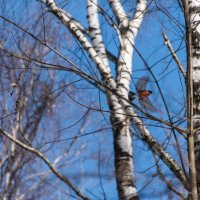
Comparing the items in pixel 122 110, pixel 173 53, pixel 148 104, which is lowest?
pixel 148 104

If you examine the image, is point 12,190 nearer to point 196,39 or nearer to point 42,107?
point 42,107

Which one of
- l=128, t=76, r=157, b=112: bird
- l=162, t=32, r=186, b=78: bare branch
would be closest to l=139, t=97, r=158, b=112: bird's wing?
l=128, t=76, r=157, b=112: bird

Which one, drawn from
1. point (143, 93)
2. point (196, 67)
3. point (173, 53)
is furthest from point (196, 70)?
point (143, 93)

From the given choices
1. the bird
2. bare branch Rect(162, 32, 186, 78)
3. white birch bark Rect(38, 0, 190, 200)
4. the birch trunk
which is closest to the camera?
the birch trunk

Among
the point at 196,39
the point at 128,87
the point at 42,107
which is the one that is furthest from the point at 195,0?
the point at 42,107

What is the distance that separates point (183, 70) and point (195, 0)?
1.41ft

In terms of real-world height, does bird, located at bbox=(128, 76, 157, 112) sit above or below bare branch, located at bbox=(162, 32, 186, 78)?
below

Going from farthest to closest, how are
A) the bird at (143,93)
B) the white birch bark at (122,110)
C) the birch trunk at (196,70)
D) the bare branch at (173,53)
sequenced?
the white birch bark at (122,110) → the bird at (143,93) → the bare branch at (173,53) → the birch trunk at (196,70)

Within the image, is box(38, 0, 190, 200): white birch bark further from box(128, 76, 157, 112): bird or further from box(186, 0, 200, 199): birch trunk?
box(186, 0, 200, 199): birch trunk

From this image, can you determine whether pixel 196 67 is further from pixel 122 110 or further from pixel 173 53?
pixel 122 110

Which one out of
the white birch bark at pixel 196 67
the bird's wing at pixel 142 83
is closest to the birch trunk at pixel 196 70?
the white birch bark at pixel 196 67

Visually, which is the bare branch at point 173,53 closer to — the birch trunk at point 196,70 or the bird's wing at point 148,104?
the birch trunk at point 196,70

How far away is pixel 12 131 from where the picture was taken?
7184 mm

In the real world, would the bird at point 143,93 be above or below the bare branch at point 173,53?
below
